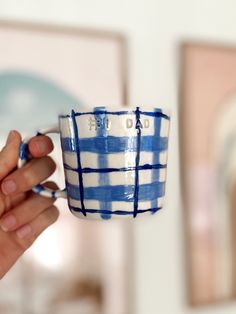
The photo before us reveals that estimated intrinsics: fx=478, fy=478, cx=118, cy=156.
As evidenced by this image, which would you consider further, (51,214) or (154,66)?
(154,66)

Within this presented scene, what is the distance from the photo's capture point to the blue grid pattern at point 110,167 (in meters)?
0.37

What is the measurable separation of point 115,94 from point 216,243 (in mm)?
341

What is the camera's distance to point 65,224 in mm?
718

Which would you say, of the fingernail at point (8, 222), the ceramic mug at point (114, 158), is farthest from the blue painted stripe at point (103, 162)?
the fingernail at point (8, 222)

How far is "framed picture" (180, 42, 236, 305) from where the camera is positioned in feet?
2.82

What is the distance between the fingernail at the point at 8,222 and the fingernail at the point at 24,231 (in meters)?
0.01

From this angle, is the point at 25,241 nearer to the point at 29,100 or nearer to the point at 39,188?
the point at 39,188

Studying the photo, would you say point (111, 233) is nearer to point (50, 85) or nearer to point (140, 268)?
point (140, 268)

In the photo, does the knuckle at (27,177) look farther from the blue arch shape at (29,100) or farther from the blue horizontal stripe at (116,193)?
the blue arch shape at (29,100)

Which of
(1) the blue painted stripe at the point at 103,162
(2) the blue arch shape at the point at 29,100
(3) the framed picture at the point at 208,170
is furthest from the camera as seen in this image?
(3) the framed picture at the point at 208,170

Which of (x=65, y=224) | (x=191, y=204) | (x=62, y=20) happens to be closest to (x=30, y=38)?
(x=62, y=20)

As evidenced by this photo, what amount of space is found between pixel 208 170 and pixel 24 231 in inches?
19.6

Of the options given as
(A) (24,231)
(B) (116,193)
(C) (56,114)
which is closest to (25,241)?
(A) (24,231)

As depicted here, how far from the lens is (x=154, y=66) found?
0.83 metres
